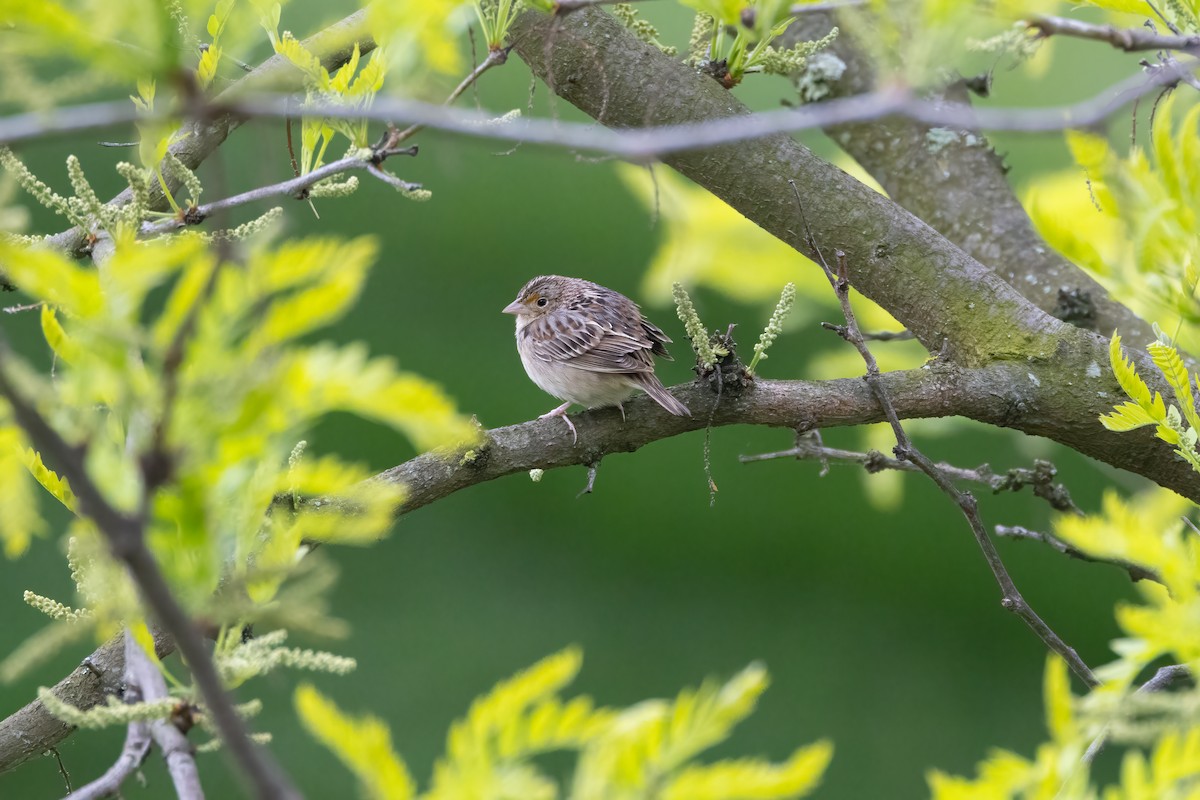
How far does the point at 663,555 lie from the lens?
261cm

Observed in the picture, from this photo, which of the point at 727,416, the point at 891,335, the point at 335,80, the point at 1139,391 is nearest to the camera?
the point at 1139,391

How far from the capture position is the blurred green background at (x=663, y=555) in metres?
2.47

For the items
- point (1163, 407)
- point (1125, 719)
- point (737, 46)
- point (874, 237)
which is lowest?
point (1125, 719)

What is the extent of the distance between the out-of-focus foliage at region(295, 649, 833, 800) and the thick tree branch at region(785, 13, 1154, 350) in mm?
1147

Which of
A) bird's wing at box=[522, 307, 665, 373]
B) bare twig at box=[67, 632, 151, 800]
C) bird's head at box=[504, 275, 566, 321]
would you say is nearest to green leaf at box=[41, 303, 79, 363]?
bare twig at box=[67, 632, 151, 800]

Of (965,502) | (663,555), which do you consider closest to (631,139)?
(965,502)

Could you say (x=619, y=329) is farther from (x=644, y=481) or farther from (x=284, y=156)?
(x=644, y=481)

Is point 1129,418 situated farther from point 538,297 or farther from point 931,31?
point 538,297

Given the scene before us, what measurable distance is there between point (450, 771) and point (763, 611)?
2.15 m

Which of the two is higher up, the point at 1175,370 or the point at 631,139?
the point at 631,139

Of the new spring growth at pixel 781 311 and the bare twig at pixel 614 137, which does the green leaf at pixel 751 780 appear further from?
the new spring growth at pixel 781 311

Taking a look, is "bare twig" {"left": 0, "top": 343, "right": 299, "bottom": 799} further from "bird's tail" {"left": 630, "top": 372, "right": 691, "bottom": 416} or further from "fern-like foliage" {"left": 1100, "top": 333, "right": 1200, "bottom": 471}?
"bird's tail" {"left": 630, "top": 372, "right": 691, "bottom": 416}

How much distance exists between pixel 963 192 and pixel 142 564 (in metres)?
1.40

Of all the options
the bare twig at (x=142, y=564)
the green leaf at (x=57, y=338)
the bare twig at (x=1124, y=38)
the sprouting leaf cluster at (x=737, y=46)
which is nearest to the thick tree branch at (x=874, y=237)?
the sprouting leaf cluster at (x=737, y=46)
